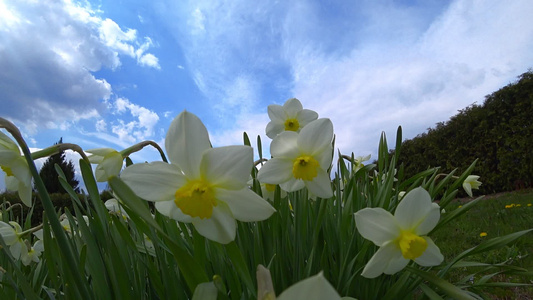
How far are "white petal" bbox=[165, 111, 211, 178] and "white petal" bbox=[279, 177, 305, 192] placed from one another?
543mm

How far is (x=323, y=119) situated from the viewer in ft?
4.14

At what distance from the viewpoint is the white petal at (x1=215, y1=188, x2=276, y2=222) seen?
84 centimetres

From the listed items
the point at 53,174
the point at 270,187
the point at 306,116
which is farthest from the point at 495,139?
the point at 53,174

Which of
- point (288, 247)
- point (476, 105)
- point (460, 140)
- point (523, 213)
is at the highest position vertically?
point (476, 105)

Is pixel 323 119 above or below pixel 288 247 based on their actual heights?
above

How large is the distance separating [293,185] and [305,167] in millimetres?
111

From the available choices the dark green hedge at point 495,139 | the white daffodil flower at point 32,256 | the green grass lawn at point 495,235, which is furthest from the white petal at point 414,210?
the dark green hedge at point 495,139

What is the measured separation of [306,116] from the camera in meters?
2.03

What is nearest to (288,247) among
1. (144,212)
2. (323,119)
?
(323,119)

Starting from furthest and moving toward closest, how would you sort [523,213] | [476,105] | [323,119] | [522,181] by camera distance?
[476,105], [522,181], [523,213], [323,119]

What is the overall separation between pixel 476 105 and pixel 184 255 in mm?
9891

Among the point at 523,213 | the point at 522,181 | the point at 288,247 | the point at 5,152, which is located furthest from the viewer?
the point at 522,181

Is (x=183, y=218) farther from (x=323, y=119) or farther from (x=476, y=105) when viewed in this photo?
(x=476, y=105)

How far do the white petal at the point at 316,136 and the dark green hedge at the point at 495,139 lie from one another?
25.9ft
